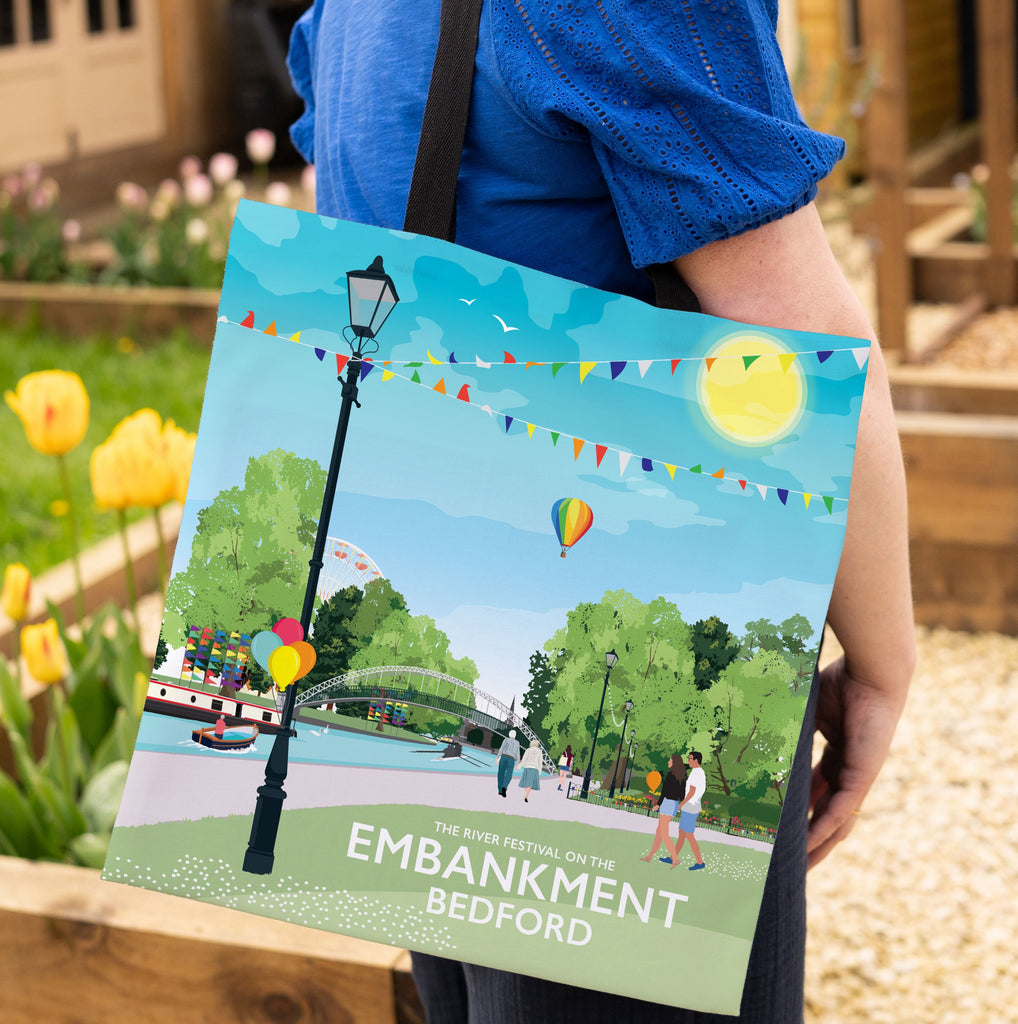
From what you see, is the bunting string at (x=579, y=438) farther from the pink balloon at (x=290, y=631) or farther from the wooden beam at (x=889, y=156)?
the wooden beam at (x=889, y=156)

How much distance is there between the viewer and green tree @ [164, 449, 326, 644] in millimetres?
713

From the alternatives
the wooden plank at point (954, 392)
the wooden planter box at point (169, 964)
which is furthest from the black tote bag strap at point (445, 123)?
the wooden plank at point (954, 392)

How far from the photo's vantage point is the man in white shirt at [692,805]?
705 millimetres

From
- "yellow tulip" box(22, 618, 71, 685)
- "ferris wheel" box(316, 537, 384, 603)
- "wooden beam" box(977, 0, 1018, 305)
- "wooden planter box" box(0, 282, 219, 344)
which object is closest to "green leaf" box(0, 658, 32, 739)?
"yellow tulip" box(22, 618, 71, 685)

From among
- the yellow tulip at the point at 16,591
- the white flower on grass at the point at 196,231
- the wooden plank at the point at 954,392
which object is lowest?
the yellow tulip at the point at 16,591

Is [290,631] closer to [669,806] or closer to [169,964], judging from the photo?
[669,806]

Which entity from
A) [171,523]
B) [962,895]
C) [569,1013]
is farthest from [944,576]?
[569,1013]

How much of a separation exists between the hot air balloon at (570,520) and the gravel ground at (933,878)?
1202 mm

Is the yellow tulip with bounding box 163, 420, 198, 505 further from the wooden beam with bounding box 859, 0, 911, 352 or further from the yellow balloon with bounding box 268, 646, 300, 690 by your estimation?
the wooden beam with bounding box 859, 0, 911, 352

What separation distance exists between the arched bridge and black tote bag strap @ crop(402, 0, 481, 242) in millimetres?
273

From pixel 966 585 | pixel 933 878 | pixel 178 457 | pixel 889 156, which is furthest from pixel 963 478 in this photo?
pixel 178 457

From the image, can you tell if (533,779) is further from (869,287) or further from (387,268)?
(869,287)

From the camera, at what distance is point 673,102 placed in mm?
678

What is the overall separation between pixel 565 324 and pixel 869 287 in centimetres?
524
